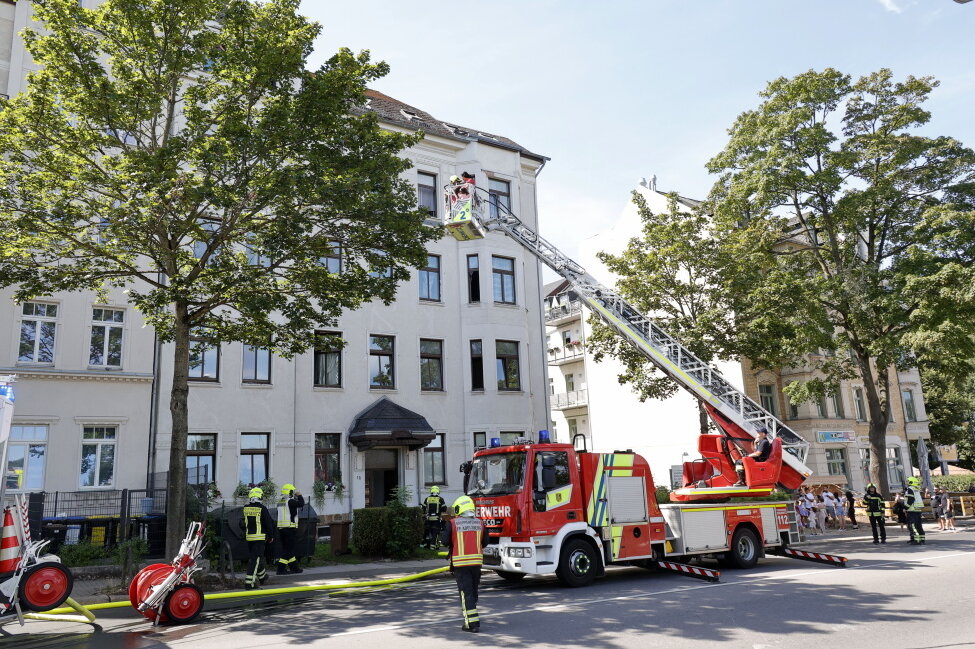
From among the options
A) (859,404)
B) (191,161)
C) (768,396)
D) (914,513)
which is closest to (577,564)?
(191,161)

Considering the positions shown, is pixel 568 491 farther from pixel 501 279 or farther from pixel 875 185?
pixel 875 185

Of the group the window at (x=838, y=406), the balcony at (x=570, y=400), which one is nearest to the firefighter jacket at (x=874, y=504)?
the window at (x=838, y=406)

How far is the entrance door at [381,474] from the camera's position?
2298 centimetres

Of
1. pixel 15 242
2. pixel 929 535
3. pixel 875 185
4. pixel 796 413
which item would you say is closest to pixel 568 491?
pixel 15 242

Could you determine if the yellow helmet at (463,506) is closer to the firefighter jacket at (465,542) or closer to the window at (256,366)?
the firefighter jacket at (465,542)

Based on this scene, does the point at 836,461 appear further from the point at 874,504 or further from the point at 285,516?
the point at 285,516

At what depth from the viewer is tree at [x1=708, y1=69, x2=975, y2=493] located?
22.8m

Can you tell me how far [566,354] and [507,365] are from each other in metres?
20.6

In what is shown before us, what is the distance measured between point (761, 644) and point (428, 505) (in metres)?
12.6

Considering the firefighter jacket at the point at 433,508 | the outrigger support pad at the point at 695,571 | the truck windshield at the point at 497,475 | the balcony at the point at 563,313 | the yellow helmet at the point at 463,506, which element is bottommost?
the outrigger support pad at the point at 695,571

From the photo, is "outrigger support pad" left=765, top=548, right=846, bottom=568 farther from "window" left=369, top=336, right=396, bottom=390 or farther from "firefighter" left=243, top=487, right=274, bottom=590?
"window" left=369, top=336, right=396, bottom=390

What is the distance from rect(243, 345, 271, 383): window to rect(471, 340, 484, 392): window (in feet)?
23.3

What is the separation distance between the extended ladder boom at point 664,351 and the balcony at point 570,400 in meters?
23.2

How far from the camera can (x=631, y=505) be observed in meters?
12.4
